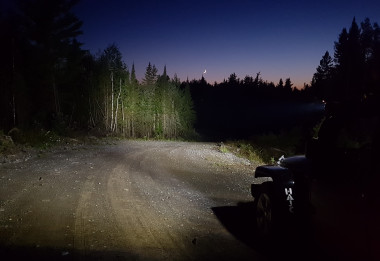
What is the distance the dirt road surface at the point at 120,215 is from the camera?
505 centimetres

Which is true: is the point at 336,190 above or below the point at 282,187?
above

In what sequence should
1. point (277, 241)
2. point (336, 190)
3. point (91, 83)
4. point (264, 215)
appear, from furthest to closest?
point (91, 83), point (264, 215), point (277, 241), point (336, 190)

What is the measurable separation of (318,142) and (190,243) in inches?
109

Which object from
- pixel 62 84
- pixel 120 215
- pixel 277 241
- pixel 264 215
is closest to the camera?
pixel 277 241

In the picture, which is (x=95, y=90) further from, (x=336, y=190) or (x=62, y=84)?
(x=336, y=190)

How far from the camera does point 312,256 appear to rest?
474cm

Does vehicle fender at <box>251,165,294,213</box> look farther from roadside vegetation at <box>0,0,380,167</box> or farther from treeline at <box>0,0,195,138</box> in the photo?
treeline at <box>0,0,195,138</box>

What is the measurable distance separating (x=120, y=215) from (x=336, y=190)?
471cm

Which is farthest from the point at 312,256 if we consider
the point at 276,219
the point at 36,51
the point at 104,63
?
Result: the point at 104,63

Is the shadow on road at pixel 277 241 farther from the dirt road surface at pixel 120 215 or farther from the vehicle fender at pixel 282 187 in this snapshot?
the vehicle fender at pixel 282 187

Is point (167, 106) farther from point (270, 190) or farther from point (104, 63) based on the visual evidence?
point (270, 190)

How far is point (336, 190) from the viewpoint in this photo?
3.76m

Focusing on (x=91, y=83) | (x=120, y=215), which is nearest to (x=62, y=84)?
(x=91, y=83)

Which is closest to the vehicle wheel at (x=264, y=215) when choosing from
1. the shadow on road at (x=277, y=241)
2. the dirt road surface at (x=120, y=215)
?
the shadow on road at (x=277, y=241)
